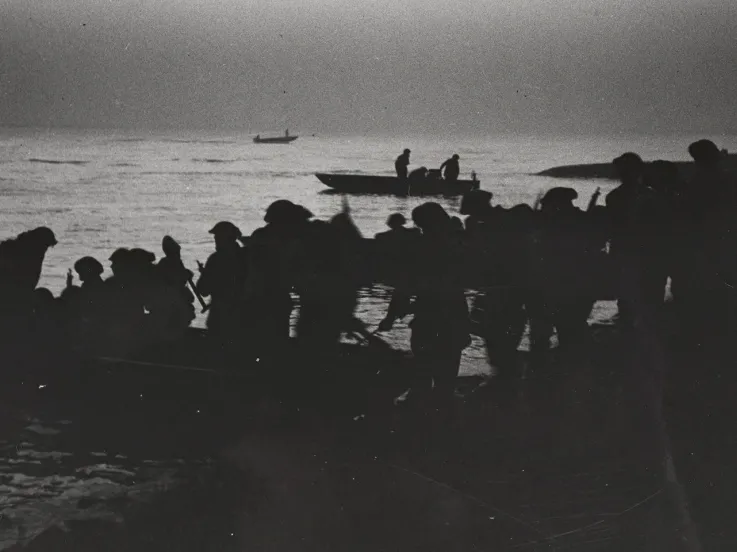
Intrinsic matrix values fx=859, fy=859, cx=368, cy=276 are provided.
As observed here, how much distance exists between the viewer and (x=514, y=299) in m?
8.85

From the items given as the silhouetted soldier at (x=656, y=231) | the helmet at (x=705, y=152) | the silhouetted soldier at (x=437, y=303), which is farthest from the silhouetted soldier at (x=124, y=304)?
the helmet at (x=705, y=152)

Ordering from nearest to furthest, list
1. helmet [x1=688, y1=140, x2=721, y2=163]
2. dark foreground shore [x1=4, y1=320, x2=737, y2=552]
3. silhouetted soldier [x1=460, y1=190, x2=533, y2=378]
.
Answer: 1. dark foreground shore [x1=4, y1=320, x2=737, y2=552]
2. helmet [x1=688, y1=140, x2=721, y2=163]
3. silhouetted soldier [x1=460, y1=190, x2=533, y2=378]

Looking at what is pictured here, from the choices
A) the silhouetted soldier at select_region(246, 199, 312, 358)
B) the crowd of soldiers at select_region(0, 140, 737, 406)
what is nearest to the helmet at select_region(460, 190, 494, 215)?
the crowd of soldiers at select_region(0, 140, 737, 406)

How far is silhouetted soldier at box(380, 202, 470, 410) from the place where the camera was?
7.11 m

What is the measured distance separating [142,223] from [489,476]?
27466 millimetres

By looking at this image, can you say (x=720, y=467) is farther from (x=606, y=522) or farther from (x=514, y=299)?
(x=514, y=299)

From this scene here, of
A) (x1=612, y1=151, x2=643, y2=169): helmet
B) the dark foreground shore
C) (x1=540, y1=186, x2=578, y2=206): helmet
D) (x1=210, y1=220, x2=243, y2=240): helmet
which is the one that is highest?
(x1=612, y1=151, x2=643, y2=169): helmet

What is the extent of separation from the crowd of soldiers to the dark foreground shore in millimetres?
489

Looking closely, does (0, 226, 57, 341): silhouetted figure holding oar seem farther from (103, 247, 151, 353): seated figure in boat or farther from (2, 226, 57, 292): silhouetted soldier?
(103, 247, 151, 353): seated figure in boat

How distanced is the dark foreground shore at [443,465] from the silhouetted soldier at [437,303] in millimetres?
395

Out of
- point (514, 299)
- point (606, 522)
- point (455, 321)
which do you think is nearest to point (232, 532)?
point (606, 522)

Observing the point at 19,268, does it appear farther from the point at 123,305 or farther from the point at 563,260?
the point at 563,260

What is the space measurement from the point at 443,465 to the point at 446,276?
5.44 ft

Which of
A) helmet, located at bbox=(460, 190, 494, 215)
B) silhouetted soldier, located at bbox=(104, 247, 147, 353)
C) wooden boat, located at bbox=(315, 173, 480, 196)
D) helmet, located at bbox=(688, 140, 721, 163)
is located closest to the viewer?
silhouetted soldier, located at bbox=(104, 247, 147, 353)
